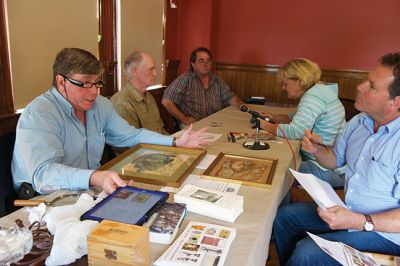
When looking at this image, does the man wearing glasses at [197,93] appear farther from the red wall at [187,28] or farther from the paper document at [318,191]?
the paper document at [318,191]

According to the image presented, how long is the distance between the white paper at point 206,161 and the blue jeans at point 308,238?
46 centimetres

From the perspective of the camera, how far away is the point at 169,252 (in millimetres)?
961

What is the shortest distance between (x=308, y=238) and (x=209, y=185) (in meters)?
0.53

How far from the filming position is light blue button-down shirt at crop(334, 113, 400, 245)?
1.46m

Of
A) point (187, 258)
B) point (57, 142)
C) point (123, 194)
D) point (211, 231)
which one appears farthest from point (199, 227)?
point (57, 142)

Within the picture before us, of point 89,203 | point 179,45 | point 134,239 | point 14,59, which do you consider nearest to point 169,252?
point 134,239

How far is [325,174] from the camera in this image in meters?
2.32

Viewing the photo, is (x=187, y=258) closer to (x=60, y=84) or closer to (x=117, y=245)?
(x=117, y=245)

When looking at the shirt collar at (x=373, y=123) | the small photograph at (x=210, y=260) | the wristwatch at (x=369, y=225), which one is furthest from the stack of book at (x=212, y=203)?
the shirt collar at (x=373, y=123)

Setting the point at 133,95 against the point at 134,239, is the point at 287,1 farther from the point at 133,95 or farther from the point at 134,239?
the point at 134,239

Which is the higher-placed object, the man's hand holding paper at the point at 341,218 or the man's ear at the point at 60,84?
the man's ear at the point at 60,84

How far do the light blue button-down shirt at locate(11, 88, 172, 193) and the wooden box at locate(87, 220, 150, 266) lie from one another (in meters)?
0.59

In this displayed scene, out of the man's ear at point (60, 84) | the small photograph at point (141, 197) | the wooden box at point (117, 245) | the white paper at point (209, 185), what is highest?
the man's ear at point (60, 84)

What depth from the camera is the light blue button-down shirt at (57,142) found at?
54.9 inches
